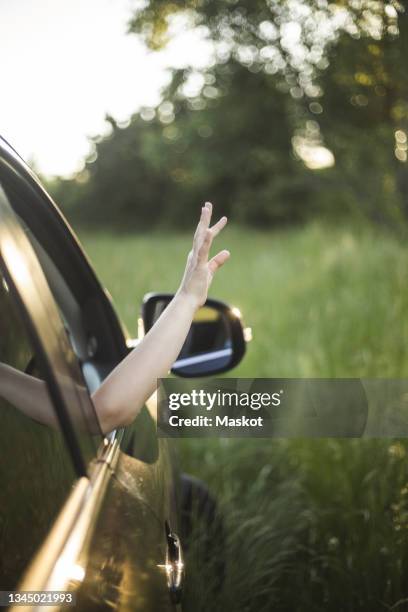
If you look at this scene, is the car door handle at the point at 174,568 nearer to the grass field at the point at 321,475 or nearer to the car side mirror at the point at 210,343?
the car side mirror at the point at 210,343

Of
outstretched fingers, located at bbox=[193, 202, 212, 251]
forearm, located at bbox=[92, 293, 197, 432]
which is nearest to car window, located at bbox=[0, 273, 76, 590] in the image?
forearm, located at bbox=[92, 293, 197, 432]

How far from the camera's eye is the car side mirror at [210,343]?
206 cm

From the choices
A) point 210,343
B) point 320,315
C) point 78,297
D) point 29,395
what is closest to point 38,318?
point 29,395

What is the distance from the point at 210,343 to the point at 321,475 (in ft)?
4.81

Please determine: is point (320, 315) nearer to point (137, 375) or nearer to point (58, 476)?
point (137, 375)

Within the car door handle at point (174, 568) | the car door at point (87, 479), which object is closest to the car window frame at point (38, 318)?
the car door at point (87, 479)

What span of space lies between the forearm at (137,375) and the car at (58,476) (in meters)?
0.04

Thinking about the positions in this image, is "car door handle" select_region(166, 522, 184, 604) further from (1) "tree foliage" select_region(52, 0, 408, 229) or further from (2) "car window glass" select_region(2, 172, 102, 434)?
(1) "tree foliage" select_region(52, 0, 408, 229)

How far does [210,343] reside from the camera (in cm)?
230

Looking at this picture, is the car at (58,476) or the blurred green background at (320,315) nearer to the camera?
the car at (58,476)

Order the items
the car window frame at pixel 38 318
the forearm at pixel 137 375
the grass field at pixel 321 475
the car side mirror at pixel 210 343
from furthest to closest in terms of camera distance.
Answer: the grass field at pixel 321 475 < the car side mirror at pixel 210 343 < the forearm at pixel 137 375 < the car window frame at pixel 38 318

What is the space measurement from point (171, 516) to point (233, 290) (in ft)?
26.0

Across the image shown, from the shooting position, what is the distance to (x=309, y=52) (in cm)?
418

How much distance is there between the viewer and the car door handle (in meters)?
1.34
